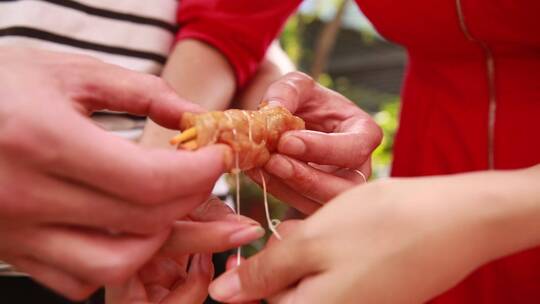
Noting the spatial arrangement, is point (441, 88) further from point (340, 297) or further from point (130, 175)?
point (130, 175)

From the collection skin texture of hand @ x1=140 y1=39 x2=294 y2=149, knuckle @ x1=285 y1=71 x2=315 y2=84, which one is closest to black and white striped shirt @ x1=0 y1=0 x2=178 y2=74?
skin texture of hand @ x1=140 y1=39 x2=294 y2=149

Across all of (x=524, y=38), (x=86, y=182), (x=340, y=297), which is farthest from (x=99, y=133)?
(x=524, y=38)

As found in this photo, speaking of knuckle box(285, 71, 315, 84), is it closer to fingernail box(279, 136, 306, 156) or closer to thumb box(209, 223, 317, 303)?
fingernail box(279, 136, 306, 156)

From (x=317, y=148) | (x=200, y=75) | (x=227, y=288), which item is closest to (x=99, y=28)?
(x=200, y=75)

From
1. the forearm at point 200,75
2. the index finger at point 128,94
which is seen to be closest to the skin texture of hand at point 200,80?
the forearm at point 200,75

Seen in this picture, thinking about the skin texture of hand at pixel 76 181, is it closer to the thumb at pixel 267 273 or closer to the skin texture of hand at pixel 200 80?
the thumb at pixel 267 273

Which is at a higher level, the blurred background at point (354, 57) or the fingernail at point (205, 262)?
the fingernail at point (205, 262)
